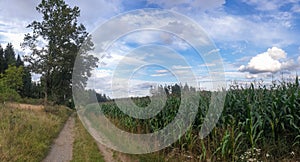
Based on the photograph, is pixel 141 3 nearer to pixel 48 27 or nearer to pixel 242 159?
pixel 242 159

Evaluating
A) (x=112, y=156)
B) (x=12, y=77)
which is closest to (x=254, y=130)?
(x=112, y=156)

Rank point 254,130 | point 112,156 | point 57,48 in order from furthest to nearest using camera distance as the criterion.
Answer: point 57,48
point 112,156
point 254,130

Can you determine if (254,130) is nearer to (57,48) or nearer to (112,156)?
(112,156)

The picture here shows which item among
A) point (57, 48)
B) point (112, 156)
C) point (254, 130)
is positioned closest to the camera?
point (254, 130)

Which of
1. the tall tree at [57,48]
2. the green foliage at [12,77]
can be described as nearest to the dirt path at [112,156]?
the tall tree at [57,48]

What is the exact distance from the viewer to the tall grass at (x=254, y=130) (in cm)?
548

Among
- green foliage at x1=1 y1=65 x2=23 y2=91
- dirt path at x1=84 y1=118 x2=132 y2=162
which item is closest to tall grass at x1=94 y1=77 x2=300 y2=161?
dirt path at x1=84 y1=118 x2=132 y2=162

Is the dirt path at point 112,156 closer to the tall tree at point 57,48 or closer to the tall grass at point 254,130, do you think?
the tall grass at point 254,130

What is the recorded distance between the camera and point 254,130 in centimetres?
563

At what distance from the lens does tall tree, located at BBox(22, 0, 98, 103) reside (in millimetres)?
28281

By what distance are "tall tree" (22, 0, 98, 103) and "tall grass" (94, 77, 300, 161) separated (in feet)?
73.3

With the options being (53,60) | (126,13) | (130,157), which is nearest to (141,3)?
(126,13)

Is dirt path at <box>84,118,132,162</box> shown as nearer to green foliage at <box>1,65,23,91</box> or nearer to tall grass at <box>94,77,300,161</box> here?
tall grass at <box>94,77,300,161</box>

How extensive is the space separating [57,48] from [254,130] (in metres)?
27.9
